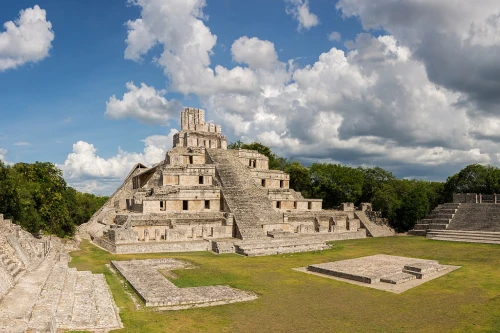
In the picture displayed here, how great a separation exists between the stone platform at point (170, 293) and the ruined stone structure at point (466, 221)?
Result: 2218 cm

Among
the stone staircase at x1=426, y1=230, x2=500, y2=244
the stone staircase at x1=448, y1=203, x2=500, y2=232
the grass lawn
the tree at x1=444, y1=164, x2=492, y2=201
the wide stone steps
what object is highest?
the tree at x1=444, y1=164, x2=492, y2=201

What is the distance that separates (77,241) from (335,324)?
20.3m

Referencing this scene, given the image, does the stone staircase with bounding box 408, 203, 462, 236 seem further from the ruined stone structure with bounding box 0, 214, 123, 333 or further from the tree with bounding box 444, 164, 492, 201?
the ruined stone structure with bounding box 0, 214, 123, 333

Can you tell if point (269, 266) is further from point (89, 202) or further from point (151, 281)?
point (89, 202)

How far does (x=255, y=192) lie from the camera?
3045 cm

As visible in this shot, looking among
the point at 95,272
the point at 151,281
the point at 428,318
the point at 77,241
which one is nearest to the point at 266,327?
the point at 428,318

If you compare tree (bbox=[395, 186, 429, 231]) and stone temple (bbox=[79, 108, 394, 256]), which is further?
tree (bbox=[395, 186, 429, 231])

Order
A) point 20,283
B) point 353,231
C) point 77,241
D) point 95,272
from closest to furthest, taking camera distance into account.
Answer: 1. point 20,283
2. point 95,272
3. point 77,241
4. point 353,231

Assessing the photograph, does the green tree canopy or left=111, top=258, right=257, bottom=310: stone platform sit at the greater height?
the green tree canopy

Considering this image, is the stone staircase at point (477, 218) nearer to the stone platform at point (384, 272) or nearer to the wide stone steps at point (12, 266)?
the stone platform at point (384, 272)

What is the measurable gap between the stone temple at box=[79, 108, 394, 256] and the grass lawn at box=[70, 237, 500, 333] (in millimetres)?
3166

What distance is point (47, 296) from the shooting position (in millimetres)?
10648

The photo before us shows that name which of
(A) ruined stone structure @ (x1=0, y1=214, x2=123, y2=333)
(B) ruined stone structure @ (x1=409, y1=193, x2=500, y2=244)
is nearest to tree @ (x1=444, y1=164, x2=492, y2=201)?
(B) ruined stone structure @ (x1=409, y1=193, x2=500, y2=244)

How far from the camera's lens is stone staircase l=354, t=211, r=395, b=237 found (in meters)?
33.5
